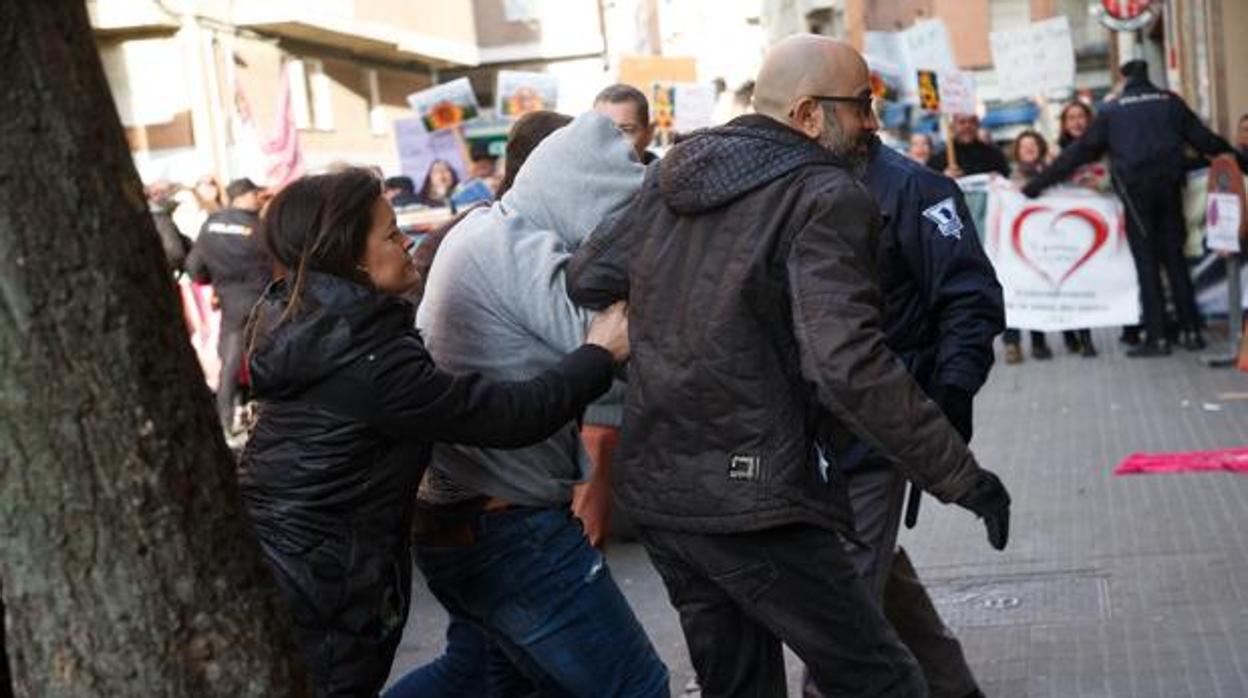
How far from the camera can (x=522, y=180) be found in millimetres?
4863

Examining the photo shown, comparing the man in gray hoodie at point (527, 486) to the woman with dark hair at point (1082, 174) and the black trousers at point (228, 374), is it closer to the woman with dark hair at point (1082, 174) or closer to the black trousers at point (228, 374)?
the black trousers at point (228, 374)

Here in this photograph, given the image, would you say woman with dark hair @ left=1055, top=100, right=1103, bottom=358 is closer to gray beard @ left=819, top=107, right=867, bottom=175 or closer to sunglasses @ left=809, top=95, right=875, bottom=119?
sunglasses @ left=809, top=95, right=875, bottom=119

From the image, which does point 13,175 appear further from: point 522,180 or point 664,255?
point 522,180

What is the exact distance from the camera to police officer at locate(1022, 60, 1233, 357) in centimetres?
1494

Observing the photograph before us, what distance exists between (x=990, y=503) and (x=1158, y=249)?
37.6 ft

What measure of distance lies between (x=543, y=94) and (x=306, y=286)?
16.7 m

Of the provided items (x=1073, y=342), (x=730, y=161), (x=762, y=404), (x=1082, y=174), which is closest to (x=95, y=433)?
(x=762, y=404)

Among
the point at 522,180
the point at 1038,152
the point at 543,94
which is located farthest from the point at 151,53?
the point at 522,180

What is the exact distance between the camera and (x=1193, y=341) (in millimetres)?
15297

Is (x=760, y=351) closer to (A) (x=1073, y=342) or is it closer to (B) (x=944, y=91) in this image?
(A) (x=1073, y=342)

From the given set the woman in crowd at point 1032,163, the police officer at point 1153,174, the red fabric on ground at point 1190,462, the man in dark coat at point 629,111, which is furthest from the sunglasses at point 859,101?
the woman in crowd at point 1032,163

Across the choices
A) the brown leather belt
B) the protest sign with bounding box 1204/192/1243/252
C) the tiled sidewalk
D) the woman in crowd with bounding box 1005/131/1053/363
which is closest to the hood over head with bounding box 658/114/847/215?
the brown leather belt

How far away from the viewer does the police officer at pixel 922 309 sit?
525 centimetres

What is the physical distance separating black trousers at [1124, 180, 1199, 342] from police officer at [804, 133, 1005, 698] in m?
10.0
